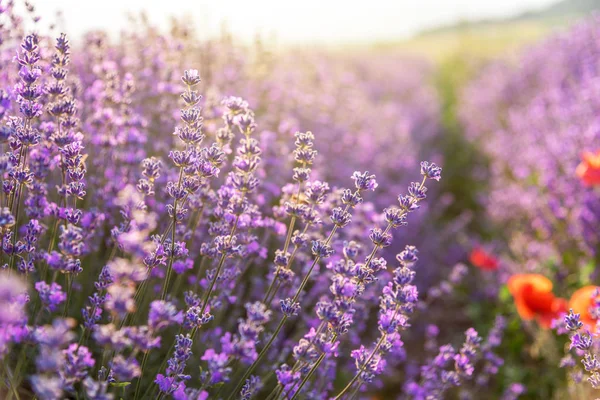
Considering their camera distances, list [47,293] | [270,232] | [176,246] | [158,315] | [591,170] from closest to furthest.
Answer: [158,315]
[47,293]
[176,246]
[270,232]
[591,170]

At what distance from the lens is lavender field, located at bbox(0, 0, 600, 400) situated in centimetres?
129

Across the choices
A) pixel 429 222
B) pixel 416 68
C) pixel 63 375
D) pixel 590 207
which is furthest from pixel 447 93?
pixel 63 375

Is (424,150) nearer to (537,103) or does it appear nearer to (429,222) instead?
(537,103)

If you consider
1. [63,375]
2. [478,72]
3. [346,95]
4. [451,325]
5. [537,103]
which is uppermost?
[478,72]

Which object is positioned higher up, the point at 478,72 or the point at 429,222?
the point at 478,72

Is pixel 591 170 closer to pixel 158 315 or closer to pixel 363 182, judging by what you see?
pixel 363 182

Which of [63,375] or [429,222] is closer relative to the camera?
[63,375]

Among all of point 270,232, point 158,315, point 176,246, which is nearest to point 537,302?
point 270,232

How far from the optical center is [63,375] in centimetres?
97

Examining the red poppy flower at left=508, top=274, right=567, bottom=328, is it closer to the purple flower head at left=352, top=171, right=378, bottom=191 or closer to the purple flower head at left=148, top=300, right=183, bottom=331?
the purple flower head at left=352, top=171, right=378, bottom=191

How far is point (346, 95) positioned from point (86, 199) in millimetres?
3503

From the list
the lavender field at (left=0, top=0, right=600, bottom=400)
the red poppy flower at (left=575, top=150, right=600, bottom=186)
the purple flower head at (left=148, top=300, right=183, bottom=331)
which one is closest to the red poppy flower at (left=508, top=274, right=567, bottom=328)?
the lavender field at (left=0, top=0, right=600, bottom=400)

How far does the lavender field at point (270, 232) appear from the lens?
129 centimetres

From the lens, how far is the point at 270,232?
207 centimetres
